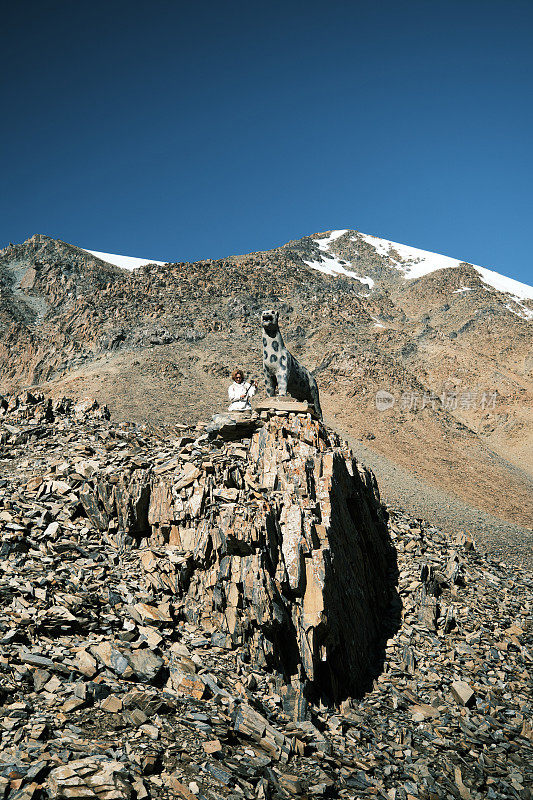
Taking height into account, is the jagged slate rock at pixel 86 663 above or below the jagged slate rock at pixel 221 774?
above

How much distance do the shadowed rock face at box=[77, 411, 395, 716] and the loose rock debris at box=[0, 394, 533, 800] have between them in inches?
2.1

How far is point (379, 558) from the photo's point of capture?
14.1 m

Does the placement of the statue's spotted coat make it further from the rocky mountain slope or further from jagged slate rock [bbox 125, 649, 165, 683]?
the rocky mountain slope

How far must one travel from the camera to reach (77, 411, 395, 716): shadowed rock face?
8.65 m

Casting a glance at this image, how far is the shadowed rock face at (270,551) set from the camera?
865cm

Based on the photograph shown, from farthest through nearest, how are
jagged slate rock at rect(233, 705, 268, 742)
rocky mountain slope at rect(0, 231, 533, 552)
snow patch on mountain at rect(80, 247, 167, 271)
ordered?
1. snow patch on mountain at rect(80, 247, 167, 271)
2. rocky mountain slope at rect(0, 231, 533, 552)
3. jagged slate rock at rect(233, 705, 268, 742)

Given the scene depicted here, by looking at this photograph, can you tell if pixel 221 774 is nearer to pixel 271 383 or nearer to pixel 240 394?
pixel 240 394

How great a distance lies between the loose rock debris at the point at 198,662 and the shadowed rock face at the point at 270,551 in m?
0.05

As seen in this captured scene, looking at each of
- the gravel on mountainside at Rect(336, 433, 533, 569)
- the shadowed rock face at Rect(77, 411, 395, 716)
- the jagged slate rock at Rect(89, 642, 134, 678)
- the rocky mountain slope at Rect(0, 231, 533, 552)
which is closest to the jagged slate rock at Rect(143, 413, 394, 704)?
the shadowed rock face at Rect(77, 411, 395, 716)

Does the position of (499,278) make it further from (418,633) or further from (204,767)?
(204,767)

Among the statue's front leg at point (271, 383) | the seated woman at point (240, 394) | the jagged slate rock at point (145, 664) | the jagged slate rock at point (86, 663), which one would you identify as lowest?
the jagged slate rock at point (145, 664)

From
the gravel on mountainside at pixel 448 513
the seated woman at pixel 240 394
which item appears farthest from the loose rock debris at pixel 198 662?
the gravel on mountainside at pixel 448 513

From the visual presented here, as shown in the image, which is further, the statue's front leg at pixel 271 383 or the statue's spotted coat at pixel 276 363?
the statue's front leg at pixel 271 383

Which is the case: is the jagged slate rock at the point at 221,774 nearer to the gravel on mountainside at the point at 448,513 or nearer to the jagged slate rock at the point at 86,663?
the jagged slate rock at the point at 86,663
